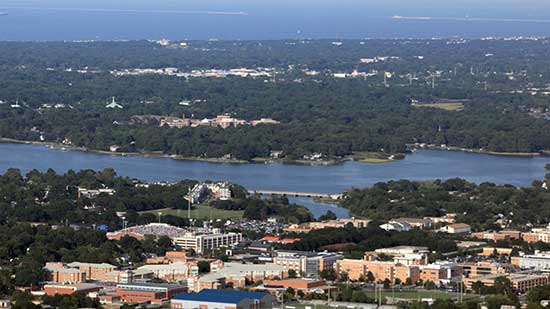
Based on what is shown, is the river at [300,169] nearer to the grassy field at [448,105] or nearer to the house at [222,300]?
the grassy field at [448,105]

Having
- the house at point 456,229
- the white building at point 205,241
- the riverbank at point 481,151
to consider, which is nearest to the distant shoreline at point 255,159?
Answer: the riverbank at point 481,151

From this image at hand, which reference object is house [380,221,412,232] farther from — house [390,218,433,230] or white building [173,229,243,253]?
white building [173,229,243,253]

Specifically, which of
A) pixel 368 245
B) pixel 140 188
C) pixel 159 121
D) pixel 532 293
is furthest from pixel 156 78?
pixel 532 293

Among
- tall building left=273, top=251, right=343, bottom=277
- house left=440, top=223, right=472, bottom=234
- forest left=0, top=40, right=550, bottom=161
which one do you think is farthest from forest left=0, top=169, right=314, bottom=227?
forest left=0, top=40, right=550, bottom=161

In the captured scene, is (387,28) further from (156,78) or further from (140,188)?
(140,188)

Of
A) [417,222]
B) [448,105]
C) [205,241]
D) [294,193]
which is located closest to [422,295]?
[205,241]

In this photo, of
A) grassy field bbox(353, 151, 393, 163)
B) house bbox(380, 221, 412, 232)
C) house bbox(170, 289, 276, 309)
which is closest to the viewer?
house bbox(170, 289, 276, 309)
